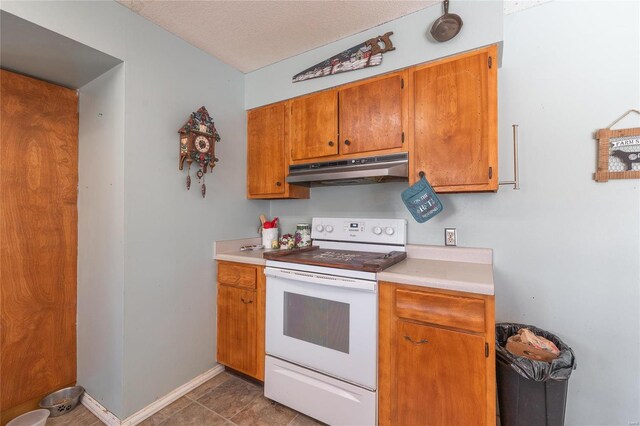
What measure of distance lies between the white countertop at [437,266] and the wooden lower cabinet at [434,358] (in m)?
0.05

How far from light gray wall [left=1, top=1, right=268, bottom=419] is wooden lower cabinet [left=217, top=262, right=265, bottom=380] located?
0.31 ft

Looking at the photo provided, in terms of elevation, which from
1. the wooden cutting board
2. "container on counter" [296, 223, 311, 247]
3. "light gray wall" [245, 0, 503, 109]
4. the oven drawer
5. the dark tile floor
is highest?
"light gray wall" [245, 0, 503, 109]

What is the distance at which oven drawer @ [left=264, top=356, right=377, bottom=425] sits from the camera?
1.47 meters

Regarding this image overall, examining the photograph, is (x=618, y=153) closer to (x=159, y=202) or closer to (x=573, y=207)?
(x=573, y=207)

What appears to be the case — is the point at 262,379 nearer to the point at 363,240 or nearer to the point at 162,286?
the point at 162,286

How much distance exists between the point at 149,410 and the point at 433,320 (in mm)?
1821

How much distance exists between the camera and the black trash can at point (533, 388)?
1.25 meters

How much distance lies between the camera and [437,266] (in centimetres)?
165

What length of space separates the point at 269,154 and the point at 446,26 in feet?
4.91

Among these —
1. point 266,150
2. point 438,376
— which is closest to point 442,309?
point 438,376

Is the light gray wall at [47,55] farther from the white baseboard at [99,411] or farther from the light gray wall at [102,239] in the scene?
the white baseboard at [99,411]

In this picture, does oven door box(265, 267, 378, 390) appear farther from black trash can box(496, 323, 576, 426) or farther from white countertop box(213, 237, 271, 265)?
black trash can box(496, 323, 576, 426)

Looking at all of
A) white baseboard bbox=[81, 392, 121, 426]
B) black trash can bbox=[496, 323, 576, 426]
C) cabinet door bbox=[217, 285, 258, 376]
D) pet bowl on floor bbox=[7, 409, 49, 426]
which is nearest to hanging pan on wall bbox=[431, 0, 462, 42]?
black trash can bbox=[496, 323, 576, 426]

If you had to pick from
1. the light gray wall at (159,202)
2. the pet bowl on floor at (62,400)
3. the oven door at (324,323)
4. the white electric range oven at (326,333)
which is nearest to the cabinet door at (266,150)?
the light gray wall at (159,202)
